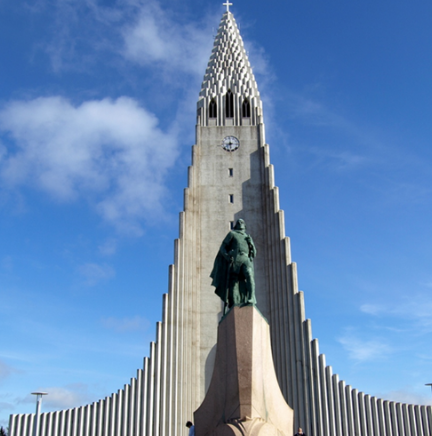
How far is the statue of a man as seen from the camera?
1568 centimetres

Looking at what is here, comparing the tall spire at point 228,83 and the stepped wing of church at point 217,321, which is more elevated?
the tall spire at point 228,83

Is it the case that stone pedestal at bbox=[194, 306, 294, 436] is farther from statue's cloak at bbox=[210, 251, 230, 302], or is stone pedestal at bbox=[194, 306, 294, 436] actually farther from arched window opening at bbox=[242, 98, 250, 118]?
arched window opening at bbox=[242, 98, 250, 118]

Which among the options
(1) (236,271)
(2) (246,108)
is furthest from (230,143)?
(1) (236,271)

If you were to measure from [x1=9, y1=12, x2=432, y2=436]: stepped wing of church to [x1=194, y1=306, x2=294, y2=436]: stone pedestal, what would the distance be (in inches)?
479

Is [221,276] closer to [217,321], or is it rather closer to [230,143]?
[217,321]

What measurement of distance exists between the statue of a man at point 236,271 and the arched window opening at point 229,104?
20700 mm

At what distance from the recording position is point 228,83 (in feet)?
123

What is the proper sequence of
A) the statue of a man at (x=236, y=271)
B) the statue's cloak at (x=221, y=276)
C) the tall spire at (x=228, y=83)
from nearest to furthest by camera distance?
1. the statue of a man at (x=236, y=271)
2. the statue's cloak at (x=221, y=276)
3. the tall spire at (x=228, y=83)

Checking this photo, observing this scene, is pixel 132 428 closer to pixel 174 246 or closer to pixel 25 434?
pixel 25 434

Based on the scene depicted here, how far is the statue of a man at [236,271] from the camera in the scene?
15680 mm

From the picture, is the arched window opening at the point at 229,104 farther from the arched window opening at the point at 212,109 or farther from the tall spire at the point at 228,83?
the arched window opening at the point at 212,109

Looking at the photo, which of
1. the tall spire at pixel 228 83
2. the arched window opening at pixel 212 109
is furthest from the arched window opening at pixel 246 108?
the arched window opening at pixel 212 109

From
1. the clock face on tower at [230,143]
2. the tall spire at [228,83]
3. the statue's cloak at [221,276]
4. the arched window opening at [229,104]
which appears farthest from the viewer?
the arched window opening at [229,104]

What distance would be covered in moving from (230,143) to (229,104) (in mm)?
3332
